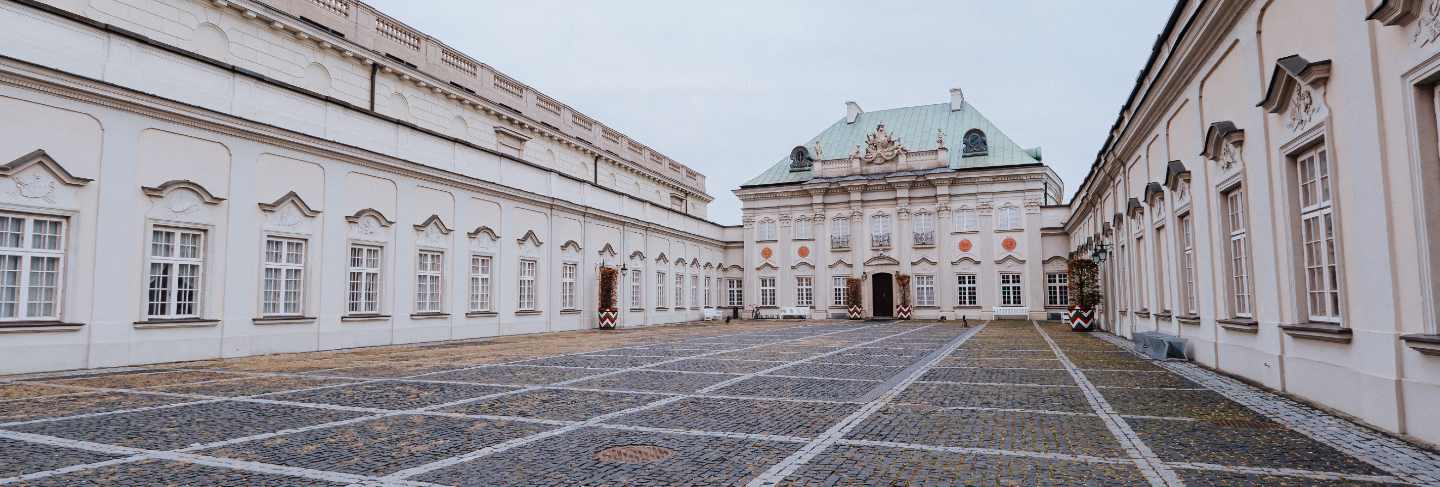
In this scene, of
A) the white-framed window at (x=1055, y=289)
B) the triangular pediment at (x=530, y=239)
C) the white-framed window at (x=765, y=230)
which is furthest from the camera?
the white-framed window at (x=765, y=230)

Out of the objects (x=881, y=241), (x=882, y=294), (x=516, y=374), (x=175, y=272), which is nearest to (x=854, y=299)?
(x=882, y=294)

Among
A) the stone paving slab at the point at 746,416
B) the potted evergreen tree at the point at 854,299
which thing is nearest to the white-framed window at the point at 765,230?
the potted evergreen tree at the point at 854,299

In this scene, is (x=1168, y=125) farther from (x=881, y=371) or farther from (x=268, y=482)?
(x=268, y=482)

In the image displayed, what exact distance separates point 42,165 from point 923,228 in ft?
118

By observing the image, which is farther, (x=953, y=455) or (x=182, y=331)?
(x=182, y=331)

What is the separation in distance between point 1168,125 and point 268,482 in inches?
601

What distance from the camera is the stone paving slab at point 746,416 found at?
7285 millimetres

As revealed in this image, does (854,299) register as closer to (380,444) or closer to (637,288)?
(637,288)

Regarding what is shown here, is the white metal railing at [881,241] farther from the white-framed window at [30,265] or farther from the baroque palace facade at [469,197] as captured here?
the white-framed window at [30,265]

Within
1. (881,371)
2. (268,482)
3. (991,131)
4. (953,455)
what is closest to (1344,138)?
(953,455)

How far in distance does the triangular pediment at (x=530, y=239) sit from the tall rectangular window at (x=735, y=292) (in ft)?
67.0

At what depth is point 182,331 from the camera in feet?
47.8

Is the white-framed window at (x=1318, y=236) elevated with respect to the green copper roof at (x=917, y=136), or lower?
lower

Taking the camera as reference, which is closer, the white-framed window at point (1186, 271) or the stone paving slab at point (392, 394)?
the stone paving slab at point (392, 394)
